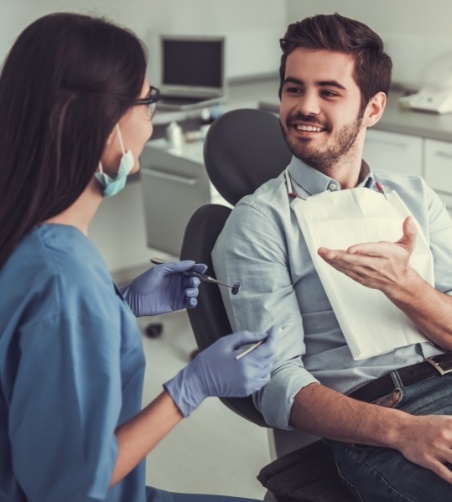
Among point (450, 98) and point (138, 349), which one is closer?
point (138, 349)

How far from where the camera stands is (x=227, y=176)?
1.78 m

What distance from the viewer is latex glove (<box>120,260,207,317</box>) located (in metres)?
1.50

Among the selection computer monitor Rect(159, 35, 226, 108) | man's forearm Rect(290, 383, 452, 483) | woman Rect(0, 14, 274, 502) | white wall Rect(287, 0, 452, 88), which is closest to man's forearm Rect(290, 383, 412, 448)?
man's forearm Rect(290, 383, 452, 483)

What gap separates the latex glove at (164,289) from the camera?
150 cm

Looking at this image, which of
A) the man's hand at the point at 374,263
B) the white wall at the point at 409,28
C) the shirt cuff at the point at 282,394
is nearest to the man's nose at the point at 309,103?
the man's hand at the point at 374,263

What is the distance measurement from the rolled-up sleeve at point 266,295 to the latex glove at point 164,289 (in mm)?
85

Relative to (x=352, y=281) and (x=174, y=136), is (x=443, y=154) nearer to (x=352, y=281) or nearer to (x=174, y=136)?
(x=174, y=136)

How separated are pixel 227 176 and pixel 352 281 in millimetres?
369

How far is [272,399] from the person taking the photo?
1.50m

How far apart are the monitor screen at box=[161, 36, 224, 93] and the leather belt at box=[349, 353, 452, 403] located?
2.14m

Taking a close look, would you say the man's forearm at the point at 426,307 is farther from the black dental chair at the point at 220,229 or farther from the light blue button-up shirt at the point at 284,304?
the black dental chair at the point at 220,229

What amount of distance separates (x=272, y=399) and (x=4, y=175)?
64 cm

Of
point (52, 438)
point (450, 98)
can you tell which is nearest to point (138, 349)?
point (52, 438)

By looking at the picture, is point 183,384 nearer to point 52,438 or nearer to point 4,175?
point 52,438
